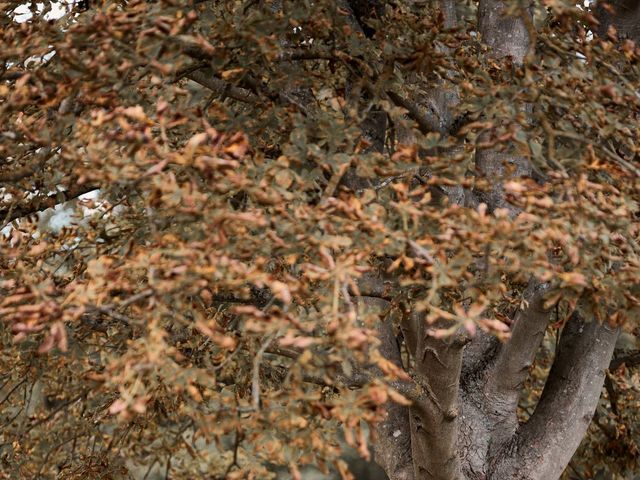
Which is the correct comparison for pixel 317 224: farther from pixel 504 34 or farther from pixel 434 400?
pixel 504 34

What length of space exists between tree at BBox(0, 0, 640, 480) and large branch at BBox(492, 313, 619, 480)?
0.02 metres

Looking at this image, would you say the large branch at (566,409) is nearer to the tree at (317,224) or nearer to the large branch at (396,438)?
the tree at (317,224)

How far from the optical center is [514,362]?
5613 millimetres

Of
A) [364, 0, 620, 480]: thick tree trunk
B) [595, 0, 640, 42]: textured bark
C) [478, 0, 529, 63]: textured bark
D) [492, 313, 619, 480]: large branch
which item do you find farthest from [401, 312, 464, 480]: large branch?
[595, 0, 640, 42]: textured bark

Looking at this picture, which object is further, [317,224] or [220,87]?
[220,87]

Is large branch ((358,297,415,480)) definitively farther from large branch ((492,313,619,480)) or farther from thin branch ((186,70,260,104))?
thin branch ((186,70,260,104))

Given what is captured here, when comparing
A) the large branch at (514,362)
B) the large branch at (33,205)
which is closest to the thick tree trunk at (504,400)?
the large branch at (514,362)

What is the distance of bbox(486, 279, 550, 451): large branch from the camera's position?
5328 mm

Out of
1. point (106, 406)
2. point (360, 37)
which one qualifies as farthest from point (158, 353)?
point (106, 406)

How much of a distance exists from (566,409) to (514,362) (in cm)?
61

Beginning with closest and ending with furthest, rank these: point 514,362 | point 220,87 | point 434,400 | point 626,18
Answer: point 220,87 < point 434,400 < point 514,362 < point 626,18

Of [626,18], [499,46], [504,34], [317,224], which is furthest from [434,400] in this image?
[626,18]

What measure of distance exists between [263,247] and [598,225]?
1.44 metres

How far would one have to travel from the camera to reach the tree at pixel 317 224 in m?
2.99
